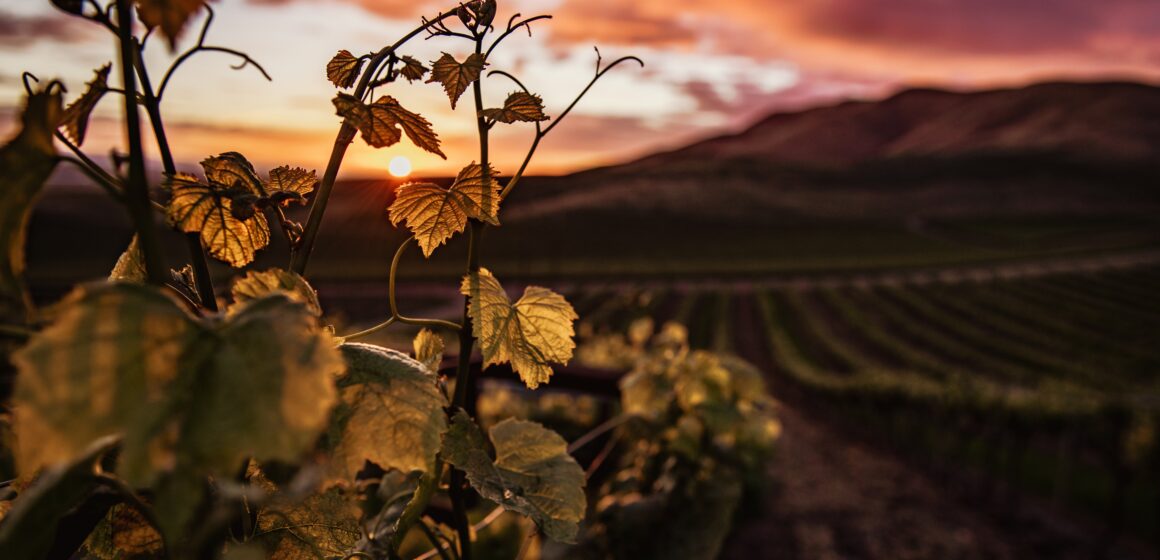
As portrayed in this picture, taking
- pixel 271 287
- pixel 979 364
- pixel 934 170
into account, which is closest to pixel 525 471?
pixel 271 287

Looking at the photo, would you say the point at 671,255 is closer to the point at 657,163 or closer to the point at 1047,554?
the point at 657,163

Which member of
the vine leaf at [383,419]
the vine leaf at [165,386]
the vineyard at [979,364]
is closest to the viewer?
the vine leaf at [165,386]

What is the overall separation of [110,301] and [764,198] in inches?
4857

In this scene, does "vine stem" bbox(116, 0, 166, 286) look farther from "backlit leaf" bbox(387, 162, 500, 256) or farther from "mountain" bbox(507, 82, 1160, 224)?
"mountain" bbox(507, 82, 1160, 224)

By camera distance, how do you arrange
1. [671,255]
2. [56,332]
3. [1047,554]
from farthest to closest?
[671,255] < [1047,554] < [56,332]

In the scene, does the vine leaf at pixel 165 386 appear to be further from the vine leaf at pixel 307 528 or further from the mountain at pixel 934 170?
the mountain at pixel 934 170

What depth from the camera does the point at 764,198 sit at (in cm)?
11850

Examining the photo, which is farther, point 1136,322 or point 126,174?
point 1136,322

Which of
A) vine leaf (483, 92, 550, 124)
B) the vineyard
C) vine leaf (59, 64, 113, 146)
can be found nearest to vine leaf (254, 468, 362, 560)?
vine leaf (59, 64, 113, 146)

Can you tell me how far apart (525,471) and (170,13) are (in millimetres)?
702

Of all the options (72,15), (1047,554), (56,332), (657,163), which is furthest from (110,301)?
(657,163)

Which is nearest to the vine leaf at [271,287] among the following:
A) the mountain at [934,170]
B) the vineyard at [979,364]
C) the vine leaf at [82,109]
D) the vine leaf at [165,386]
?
the vine leaf at [165,386]

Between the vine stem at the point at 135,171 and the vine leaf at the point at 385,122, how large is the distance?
0.64 feet

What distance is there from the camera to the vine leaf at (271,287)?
2.03 ft
